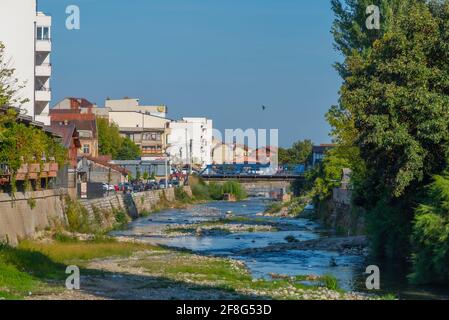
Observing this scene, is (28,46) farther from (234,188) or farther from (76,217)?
(234,188)

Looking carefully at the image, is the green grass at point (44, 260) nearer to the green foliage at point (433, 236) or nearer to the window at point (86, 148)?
the green foliage at point (433, 236)

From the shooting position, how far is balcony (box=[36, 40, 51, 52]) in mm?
78312

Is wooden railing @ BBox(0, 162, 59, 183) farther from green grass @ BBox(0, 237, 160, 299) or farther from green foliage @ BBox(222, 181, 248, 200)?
green foliage @ BBox(222, 181, 248, 200)

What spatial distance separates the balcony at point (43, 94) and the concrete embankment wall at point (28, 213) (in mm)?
16370

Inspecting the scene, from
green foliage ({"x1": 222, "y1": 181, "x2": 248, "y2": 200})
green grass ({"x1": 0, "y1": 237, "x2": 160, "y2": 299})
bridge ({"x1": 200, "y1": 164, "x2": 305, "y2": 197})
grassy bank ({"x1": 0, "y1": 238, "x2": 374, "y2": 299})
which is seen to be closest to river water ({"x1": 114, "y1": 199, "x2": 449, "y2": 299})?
grassy bank ({"x1": 0, "y1": 238, "x2": 374, "y2": 299})

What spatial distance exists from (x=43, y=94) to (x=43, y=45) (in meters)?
3.87

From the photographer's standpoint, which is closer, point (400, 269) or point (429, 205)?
point (429, 205)

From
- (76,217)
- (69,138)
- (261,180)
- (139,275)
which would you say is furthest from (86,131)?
(139,275)

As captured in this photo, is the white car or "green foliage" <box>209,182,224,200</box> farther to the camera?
"green foliage" <box>209,182,224,200</box>

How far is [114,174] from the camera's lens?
447 feet

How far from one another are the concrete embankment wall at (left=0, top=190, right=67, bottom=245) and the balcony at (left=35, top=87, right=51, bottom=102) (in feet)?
53.7
